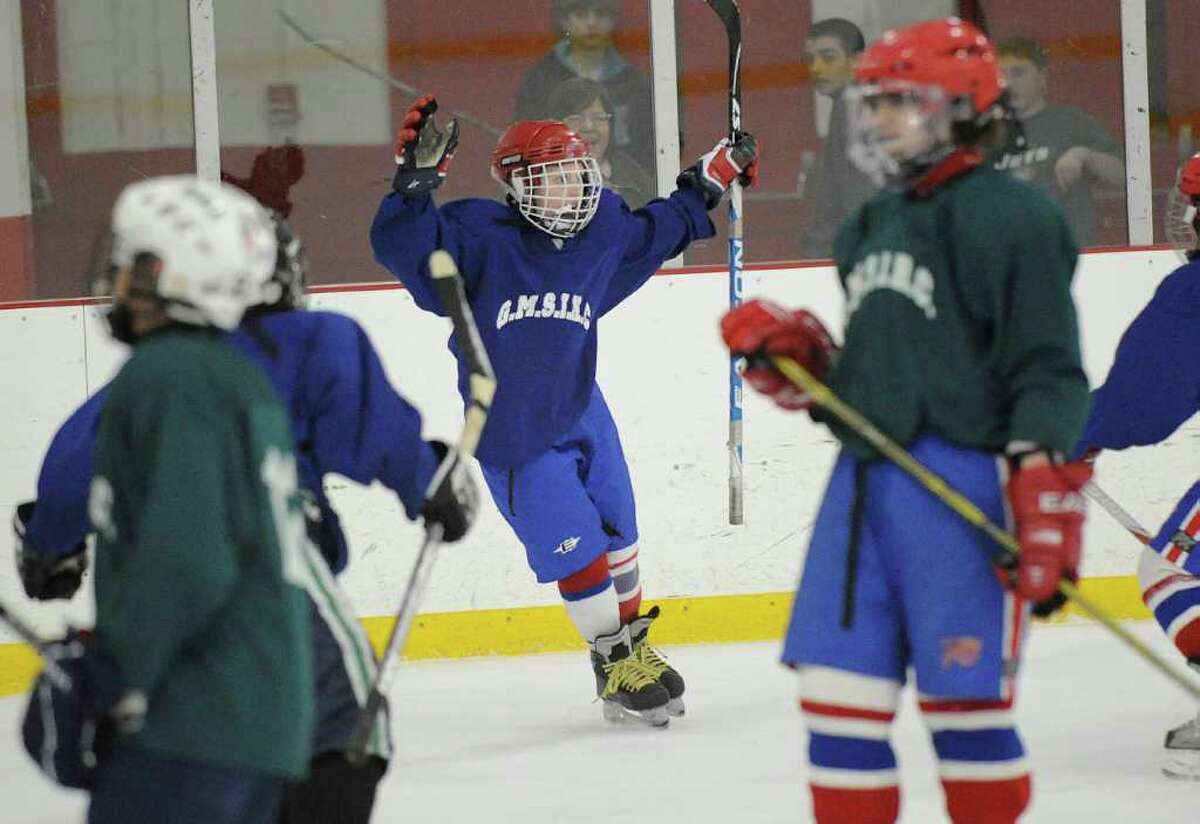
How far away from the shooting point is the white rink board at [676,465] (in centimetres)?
514

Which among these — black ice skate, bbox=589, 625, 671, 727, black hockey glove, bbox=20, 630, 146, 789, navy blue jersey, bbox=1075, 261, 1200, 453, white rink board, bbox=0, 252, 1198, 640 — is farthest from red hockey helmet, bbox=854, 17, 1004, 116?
white rink board, bbox=0, 252, 1198, 640

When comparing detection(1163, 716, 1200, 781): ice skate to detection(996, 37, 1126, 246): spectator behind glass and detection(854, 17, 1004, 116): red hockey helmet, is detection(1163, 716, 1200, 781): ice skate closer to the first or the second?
detection(854, 17, 1004, 116): red hockey helmet

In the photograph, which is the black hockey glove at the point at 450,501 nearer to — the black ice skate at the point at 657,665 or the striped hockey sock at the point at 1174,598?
the striped hockey sock at the point at 1174,598

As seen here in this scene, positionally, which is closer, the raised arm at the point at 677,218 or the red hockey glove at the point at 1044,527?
the red hockey glove at the point at 1044,527

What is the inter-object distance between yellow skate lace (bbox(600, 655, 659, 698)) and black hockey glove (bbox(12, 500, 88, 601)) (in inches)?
76.0

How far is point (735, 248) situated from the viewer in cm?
500

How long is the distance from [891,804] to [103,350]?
317cm

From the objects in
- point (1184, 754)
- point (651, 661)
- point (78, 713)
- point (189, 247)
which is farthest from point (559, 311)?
point (78, 713)

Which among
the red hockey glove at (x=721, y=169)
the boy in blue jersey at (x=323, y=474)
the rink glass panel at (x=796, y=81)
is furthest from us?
the rink glass panel at (x=796, y=81)

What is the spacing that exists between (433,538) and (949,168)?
29.6 inches

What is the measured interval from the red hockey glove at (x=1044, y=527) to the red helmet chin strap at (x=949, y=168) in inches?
14.2

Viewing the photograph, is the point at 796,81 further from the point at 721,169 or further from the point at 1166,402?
the point at 1166,402

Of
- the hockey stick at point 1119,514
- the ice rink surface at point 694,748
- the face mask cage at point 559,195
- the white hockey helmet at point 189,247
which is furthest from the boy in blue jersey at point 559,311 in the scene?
the white hockey helmet at point 189,247

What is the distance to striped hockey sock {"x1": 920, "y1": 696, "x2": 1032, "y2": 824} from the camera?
7.54 feet
